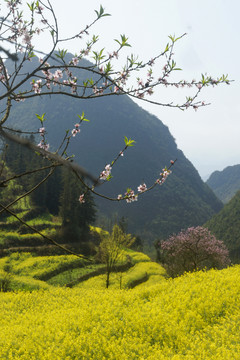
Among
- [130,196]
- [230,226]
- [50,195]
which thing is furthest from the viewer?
[230,226]

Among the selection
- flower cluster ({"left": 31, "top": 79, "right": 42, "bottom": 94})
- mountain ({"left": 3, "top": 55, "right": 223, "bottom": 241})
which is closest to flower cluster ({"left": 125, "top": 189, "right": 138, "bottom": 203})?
flower cluster ({"left": 31, "top": 79, "right": 42, "bottom": 94})

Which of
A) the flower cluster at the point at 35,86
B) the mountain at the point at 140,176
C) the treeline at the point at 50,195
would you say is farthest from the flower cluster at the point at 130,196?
the mountain at the point at 140,176

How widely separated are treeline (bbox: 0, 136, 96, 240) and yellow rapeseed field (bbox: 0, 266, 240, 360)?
21866mm

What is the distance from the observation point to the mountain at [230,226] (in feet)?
246

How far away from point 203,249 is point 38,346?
18806 mm

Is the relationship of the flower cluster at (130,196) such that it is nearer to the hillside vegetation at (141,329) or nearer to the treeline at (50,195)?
the hillside vegetation at (141,329)

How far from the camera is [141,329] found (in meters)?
8.05

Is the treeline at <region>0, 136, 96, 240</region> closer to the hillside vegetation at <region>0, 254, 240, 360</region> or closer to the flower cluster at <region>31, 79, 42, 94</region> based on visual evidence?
the hillside vegetation at <region>0, 254, 240, 360</region>

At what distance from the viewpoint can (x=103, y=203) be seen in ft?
485

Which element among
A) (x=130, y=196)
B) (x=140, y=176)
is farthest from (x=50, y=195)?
(x=140, y=176)

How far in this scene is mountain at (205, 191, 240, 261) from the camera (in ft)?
246

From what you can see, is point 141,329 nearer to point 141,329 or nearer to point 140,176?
point 141,329

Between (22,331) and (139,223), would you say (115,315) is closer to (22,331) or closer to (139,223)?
(22,331)

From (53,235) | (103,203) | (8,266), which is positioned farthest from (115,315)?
(103,203)
